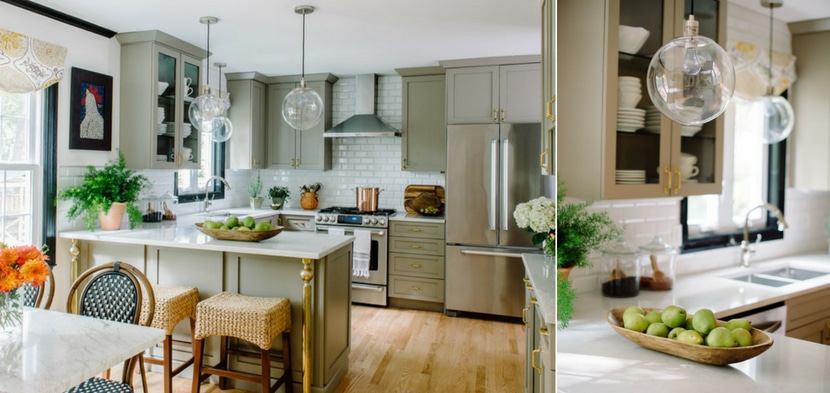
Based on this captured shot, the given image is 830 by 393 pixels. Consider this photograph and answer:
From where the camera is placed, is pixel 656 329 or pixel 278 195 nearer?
pixel 656 329

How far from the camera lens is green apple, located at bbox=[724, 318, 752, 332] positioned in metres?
0.30

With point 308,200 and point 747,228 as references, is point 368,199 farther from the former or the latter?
point 747,228

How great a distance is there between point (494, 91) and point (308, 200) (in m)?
2.30

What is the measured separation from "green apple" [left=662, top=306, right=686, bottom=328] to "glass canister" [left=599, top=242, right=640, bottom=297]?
0.09ft

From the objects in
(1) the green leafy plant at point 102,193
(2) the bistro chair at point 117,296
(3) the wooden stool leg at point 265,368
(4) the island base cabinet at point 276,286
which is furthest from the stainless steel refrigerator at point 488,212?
(2) the bistro chair at point 117,296

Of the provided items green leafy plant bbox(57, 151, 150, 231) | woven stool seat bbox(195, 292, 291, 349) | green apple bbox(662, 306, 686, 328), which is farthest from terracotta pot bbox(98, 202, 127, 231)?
green apple bbox(662, 306, 686, 328)

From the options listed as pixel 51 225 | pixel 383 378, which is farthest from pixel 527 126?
pixel 51 225

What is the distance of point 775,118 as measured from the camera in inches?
10.3

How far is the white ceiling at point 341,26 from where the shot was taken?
2.83 meters

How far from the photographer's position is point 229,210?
4.77m

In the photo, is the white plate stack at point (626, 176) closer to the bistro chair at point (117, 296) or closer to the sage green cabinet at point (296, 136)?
the bistro chair at point (117, 296)

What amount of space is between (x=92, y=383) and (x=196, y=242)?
3.18ft

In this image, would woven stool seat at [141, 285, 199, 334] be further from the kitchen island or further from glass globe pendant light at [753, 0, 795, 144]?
glass globe pendant light at [753, 0, 795, 144]

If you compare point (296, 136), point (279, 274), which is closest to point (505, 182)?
point (279, 274)
